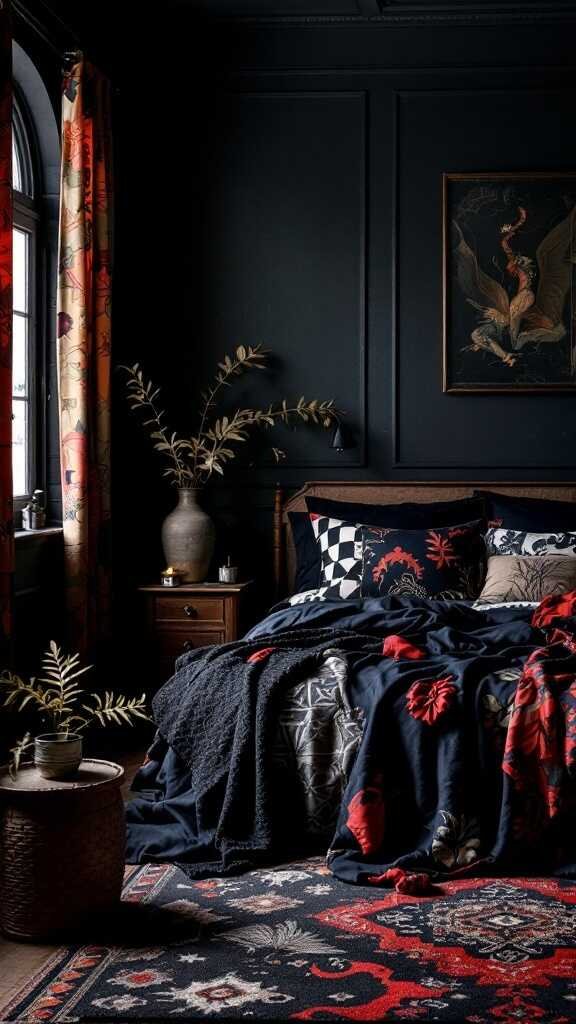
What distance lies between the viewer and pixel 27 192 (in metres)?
4.98

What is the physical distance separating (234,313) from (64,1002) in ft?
12.6

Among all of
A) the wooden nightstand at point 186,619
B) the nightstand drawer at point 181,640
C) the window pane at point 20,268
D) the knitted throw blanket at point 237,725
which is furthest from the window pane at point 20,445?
the knitted throw blanket at point 237,725

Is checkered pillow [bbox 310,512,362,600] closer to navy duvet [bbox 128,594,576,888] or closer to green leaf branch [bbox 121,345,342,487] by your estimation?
green leaf branch [bbox 121,345,342,487]

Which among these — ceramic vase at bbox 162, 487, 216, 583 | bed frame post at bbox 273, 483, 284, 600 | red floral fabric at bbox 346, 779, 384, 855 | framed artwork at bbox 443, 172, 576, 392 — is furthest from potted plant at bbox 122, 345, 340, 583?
red floral fabric at bbox 346, 779, 384, 855

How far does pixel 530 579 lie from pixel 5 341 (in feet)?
7.47

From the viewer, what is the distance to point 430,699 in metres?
3.45

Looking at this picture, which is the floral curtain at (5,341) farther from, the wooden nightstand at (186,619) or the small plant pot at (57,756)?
the wooden nightstand at (186,619)

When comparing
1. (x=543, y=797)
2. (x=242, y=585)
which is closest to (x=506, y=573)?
(x=242, y=585)

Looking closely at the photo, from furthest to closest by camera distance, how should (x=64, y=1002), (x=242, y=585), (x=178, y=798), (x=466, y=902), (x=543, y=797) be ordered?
(x=242, y=585) → (x=178, y=798) → (x=543, y=797) → (x=466, y=902) → (x=64, y=1002)

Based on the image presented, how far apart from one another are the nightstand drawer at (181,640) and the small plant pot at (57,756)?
87.2 inches

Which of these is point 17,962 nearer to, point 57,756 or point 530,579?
point 57,756

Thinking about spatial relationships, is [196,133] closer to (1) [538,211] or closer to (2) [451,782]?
(1) [538,211]

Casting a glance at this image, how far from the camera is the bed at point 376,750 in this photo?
10.8 feet

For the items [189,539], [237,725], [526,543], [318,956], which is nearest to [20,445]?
[189,539]
